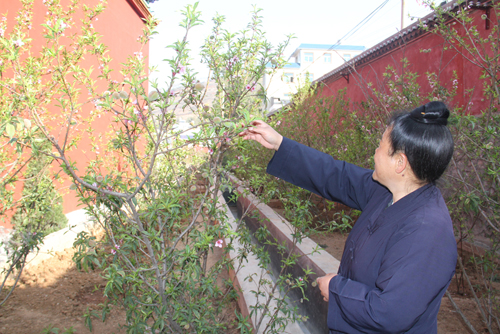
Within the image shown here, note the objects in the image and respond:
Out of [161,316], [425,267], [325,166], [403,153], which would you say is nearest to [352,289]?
[425,267]

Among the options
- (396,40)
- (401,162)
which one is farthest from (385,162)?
(396,40)

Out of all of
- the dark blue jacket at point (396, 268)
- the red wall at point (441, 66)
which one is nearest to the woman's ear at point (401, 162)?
the dark blue jacket at point (396, 268)

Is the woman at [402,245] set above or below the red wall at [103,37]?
below

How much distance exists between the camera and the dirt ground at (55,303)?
292 centimetres

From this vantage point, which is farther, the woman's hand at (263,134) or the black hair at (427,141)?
the woman's hand at (263,134)

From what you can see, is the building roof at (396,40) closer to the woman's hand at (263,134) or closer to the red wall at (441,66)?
the red wall at (441,66)

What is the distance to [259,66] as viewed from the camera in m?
2.47

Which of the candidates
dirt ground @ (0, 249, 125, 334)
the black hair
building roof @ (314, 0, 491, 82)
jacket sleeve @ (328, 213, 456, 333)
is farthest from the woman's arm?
building roof @ (314, 0, 491, 82)

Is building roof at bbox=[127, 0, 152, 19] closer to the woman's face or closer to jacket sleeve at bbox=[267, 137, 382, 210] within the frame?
jacket sleeve at bbox=[267, 137, 382, 210]

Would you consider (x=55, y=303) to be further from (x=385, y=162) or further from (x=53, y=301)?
(x=385, y=162)

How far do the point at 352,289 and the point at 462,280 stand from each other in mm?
3256

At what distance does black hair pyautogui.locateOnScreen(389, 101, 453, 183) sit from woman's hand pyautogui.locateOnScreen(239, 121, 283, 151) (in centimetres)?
69

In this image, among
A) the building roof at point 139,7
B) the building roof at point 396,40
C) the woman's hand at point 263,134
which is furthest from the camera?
the building roof at point 139,7

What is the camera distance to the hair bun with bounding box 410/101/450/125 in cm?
127
